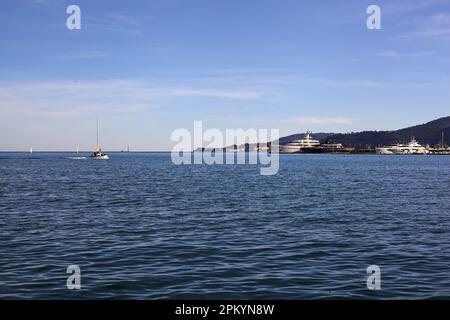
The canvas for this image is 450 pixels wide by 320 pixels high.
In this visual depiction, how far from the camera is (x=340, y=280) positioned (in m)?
18.3

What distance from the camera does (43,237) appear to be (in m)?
27.6

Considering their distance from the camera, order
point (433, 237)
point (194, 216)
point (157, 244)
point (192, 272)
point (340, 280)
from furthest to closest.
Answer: point (194, 216)
point (433, 237)
point (157, 244)
point (192, 272)
point (340, 280)

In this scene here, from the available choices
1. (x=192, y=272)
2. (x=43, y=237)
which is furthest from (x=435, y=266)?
(x=43, y=237)

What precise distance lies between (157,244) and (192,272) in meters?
6.37

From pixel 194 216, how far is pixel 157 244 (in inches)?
468

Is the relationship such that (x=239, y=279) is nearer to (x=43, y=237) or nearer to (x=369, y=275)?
(x=369, y=275)
